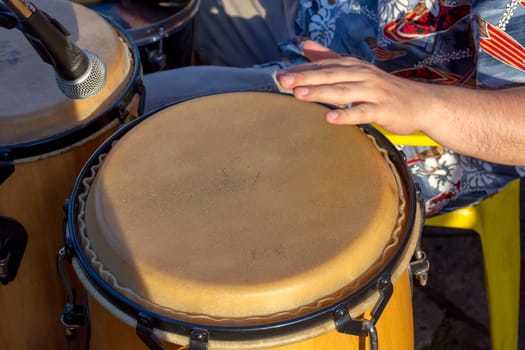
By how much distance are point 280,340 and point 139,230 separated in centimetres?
23

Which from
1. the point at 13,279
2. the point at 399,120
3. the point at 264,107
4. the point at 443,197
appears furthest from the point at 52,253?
the point at 443,197

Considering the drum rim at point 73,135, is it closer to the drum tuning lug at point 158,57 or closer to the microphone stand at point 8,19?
the microphone stand at point 8,19

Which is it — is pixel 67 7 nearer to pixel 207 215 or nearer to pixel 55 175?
pixel 55 175

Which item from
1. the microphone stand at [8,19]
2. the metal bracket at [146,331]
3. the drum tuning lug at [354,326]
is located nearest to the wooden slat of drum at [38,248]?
the microphone stand at [8,19]

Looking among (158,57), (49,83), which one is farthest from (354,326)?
(158,57)

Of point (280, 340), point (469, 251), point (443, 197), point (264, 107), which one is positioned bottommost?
point (469, 251)

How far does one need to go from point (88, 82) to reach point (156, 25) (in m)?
0.61

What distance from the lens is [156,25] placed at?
164 cm

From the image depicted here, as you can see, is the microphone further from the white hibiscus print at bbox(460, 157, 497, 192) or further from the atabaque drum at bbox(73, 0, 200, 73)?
the white hibiscus print at bbox(460, 157, 497, 192)

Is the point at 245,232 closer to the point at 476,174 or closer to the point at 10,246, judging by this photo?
the point at 10,246

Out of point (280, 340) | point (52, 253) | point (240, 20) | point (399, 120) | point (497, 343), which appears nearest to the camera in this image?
point (280, 340)

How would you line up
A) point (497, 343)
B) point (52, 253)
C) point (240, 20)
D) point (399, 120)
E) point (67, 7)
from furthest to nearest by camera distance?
point (240, 20) < point (497, 343) < point (67, 7) < point (52, 253) < point (399, 120)

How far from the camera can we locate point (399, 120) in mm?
1081

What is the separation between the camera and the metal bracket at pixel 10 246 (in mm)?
1119
